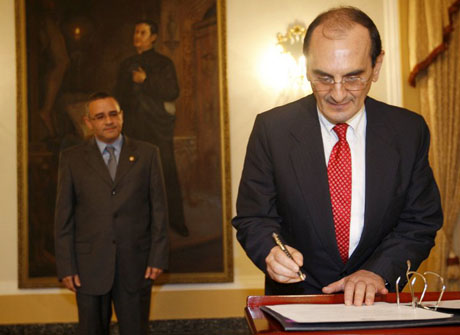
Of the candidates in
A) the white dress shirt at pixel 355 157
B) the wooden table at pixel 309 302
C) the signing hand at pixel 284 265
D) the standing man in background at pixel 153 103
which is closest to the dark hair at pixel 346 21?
the white dress shirt at pixel 355 157

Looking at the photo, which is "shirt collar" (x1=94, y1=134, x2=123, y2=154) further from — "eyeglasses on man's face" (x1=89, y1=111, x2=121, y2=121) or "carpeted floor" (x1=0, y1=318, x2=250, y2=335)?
"carpeted floor" (x1=0, y1=318, x2=250, y2=335)

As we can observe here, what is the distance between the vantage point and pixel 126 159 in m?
5.12

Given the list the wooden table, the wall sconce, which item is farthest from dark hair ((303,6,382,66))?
the wall sconce

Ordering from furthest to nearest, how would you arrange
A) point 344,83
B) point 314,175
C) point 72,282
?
point 72,282 < point 314,175 < point 344,83

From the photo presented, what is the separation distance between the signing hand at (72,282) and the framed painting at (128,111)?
2062 millimetres

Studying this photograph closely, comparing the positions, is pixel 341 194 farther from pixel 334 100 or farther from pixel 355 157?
pixel 334 100

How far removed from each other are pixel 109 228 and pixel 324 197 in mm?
2973

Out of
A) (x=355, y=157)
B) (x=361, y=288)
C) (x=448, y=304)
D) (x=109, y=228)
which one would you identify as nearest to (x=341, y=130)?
(x=355, y=157)

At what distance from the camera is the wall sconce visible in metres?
6.88

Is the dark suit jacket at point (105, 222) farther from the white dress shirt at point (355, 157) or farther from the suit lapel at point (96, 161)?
the white dress shirt at point (355, 157)

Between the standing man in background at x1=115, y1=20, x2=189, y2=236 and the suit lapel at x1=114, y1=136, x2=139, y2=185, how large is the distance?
168cm

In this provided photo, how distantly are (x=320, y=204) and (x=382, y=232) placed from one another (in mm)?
248

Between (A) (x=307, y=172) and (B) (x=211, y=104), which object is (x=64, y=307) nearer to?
(B) (x=211, y=104)

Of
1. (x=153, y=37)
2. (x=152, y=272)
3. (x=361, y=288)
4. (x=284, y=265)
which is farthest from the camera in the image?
(x=153, y=37)
